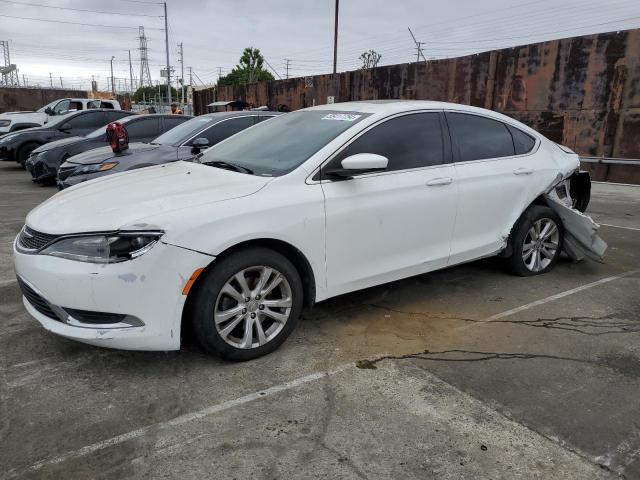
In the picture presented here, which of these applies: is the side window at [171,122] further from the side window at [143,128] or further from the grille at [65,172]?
the grille at [65,172]

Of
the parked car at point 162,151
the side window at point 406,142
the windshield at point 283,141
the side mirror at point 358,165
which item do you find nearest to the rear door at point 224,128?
the parked car at point 162,151

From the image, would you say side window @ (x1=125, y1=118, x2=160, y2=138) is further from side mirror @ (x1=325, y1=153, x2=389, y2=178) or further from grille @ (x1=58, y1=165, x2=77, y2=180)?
side mirror @ (x1=325, y1=153, x2=389, y2=178)

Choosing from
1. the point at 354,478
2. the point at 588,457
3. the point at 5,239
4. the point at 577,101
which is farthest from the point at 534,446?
the point at 577,101

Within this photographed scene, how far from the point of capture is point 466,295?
4.58 m

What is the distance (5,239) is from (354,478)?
5.65m

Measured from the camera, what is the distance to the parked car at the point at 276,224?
2.89 metres

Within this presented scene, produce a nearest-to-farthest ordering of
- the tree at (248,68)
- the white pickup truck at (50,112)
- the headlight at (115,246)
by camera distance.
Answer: the headlight at (115,246)
the white pickup truck at (50,112)
the tree at (248,68)

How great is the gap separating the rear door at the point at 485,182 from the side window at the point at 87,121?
1052 centimetres

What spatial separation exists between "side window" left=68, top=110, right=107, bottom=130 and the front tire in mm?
10850

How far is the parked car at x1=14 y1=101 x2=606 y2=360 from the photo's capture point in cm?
289

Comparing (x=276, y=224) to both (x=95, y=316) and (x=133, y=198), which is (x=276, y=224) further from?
(x=95, y=316)

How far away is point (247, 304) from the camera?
3.20 m

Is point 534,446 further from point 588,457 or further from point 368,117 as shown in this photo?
point 368,117

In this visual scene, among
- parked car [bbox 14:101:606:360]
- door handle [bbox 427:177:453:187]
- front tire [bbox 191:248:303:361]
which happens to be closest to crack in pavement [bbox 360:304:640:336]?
parked car [bbox 14:101:606:360]
